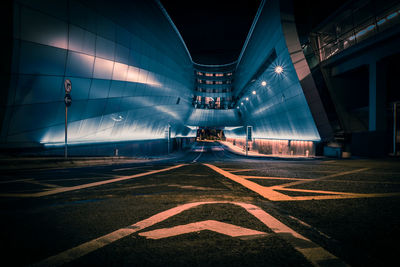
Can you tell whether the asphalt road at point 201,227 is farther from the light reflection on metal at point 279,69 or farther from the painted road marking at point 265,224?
the light reflection on metal at point 279,69

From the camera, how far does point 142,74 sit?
2162 cm

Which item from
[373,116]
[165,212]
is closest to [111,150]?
[165,212]

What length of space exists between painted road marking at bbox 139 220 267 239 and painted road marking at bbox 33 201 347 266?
0.92ft

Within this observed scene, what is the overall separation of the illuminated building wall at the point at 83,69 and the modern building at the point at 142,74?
66 millimetres

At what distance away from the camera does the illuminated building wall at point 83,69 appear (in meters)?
11.0

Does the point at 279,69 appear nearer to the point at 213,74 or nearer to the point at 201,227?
the point at 201,227

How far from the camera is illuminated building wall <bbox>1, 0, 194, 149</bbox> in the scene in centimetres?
1102

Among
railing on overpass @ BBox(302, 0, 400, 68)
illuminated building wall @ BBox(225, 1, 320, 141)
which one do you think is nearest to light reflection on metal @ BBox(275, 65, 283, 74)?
illuminated building wall @ BBox(225, 1, 320, 141)

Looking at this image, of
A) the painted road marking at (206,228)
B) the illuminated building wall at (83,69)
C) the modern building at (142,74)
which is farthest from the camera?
the modern building at (142,74)

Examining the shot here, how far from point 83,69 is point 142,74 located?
26.3 feet

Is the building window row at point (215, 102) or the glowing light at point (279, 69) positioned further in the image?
the building window row at point (215, 102)

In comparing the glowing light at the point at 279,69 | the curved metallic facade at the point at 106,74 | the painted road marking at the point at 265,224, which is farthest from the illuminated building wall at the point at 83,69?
the glowing light at the point at 279,69

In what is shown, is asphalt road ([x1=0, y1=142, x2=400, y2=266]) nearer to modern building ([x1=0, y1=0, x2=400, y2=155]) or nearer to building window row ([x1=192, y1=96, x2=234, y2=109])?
modern building ([x1=0, y1=0, x2=400, y2=155])

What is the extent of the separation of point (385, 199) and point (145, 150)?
26995 millimetres
